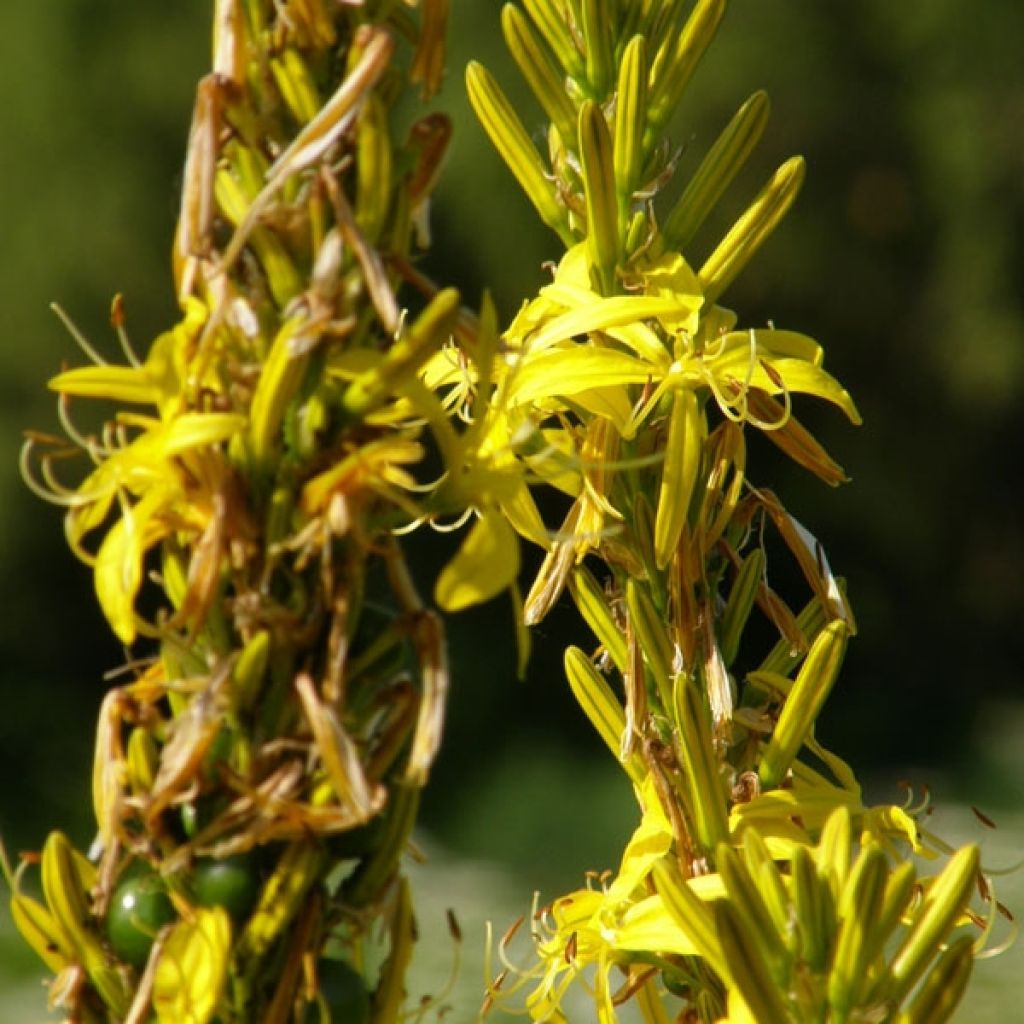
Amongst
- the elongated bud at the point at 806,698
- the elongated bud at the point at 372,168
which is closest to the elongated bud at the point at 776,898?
the elongated bud at the point at 806,698

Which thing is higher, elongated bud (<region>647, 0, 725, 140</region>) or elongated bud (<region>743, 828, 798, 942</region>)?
elongated bud (<region>647, 0, 725, 140</region>)

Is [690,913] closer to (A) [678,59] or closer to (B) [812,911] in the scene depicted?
(B) [812,911]

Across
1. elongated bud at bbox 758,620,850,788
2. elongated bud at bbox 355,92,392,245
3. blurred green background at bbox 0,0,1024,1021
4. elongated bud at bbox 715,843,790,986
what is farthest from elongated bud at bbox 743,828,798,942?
blurred green background at bbox 0,0,1024,1021

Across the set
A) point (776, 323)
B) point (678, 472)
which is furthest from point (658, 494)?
point (776, 323)

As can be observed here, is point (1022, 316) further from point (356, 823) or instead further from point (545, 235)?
point (356, 823)

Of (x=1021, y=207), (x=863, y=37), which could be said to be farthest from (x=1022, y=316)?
(x=863, y=37)

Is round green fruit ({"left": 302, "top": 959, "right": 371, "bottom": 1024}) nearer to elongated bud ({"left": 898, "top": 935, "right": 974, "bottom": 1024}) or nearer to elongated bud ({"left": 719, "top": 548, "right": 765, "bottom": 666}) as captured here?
elongated bud ({"left": 898, "top": 935, "right": 974, "bottom": 1024})
